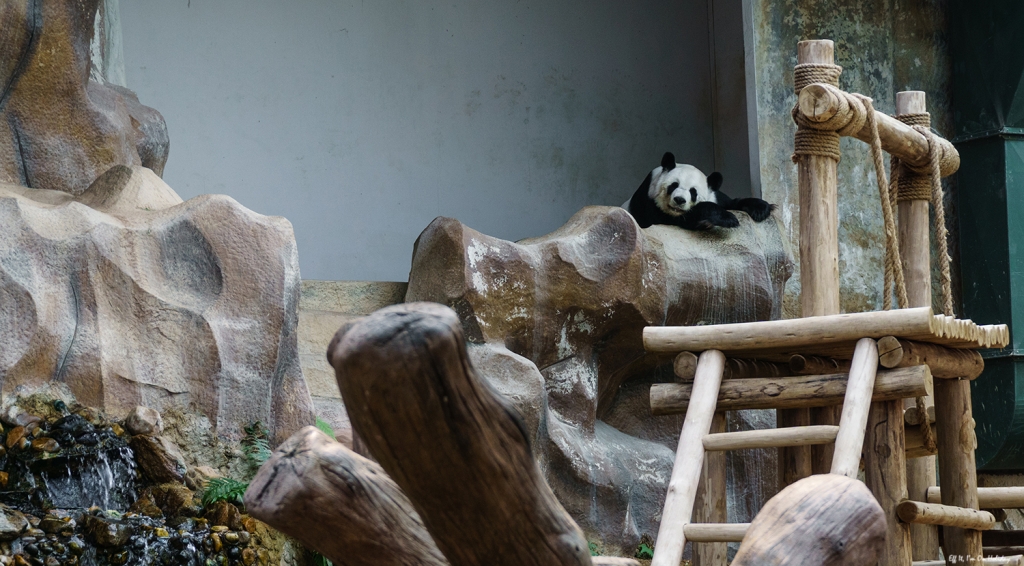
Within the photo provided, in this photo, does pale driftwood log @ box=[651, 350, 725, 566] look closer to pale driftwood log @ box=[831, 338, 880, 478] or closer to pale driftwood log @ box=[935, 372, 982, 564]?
pale driftwood log @ box=[831, 338, 880, 478]

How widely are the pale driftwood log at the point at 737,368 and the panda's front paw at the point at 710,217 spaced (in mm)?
3132

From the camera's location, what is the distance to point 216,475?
16.5ft

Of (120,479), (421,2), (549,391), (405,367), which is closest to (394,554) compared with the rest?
(405,367)

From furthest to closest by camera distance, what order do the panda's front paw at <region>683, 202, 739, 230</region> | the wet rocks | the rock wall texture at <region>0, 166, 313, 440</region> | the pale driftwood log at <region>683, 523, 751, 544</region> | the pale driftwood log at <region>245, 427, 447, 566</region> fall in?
the panda's front paw at <region>683, 202, 739, 230</region> → the rock wall texture at <region>0, 166, 313, 440</region> → the wet rocks → the pale driftwood log at <region>683, 523, 751, 544</region> → the pale driftwood log at <region>245, 427, 447, 566</region>

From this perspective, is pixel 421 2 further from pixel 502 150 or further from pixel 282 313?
pixel 282 313

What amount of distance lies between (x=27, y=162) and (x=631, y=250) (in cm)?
363

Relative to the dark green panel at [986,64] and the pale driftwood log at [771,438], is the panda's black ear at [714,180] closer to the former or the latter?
the dark green panel at [986,64]

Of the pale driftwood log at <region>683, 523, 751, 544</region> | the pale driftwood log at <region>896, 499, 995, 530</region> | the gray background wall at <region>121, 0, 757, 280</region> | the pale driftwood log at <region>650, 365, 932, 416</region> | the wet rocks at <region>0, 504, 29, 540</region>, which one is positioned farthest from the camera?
the gray background wall at <region>121, 0, 757, 280</region>


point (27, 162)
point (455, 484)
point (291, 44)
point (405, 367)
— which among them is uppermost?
point (291, 44)

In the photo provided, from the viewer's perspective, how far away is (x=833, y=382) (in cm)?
363

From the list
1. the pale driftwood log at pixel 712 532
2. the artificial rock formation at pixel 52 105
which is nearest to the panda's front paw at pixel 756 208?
the artificial rock formation at pixel 52 105

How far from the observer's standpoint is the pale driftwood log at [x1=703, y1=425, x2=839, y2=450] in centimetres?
342

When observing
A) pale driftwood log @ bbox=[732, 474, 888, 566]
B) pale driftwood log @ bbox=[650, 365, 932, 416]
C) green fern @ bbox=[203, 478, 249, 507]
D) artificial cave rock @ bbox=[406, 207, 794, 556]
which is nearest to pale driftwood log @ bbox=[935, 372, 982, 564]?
pale driftwood log @ bbox=[650, 365, 932, 416]

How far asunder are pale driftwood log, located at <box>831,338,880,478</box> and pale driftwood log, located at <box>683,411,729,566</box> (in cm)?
53
